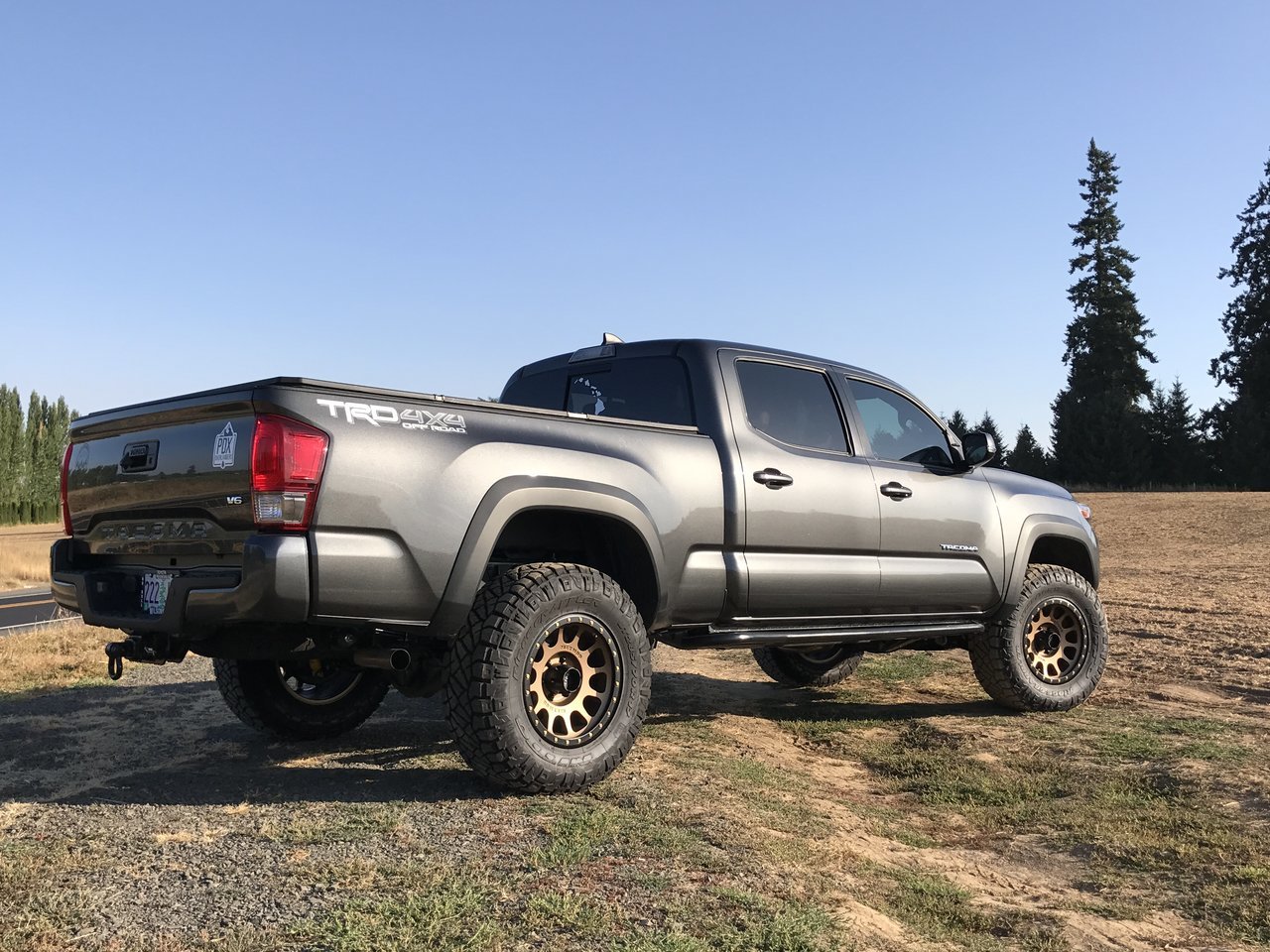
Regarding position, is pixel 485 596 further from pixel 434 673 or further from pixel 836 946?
pixel 836 946

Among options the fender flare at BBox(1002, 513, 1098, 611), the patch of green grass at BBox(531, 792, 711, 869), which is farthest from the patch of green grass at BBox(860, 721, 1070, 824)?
the patch of green grass at BBox(531, 792, 711, 869)

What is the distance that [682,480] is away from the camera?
4.76 meters

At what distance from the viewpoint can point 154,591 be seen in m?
4.09

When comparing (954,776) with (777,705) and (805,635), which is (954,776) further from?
(777,705)

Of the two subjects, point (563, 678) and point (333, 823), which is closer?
point (333, 823)

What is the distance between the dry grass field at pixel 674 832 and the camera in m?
2.91

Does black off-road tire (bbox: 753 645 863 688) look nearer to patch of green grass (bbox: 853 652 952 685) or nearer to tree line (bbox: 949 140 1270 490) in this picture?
patch of green grass (bbox: 853 652 952 685)

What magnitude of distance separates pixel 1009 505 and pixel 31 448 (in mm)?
79444

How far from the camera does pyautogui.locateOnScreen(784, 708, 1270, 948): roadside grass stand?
3.52 metres

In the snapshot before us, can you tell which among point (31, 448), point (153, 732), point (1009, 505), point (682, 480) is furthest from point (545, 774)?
point (31, 448)

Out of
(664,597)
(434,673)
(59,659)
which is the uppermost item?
(664,597)

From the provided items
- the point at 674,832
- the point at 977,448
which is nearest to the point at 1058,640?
the point at 977,448

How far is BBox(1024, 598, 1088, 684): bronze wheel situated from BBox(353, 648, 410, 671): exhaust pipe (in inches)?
171

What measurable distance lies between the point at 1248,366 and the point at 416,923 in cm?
6365
